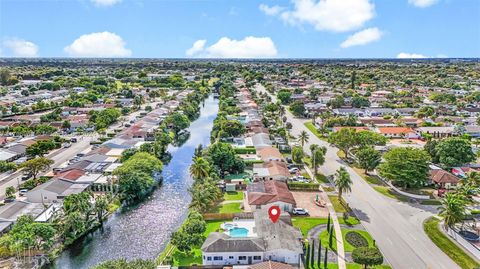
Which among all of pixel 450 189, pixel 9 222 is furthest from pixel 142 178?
pixel 450 189

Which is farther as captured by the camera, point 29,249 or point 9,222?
point 9,222

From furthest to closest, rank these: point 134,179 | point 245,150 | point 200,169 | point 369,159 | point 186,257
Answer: point 245,150
point 369,159
point 200,169
point 134,179
point 186,257

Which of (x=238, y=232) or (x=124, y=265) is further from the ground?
(x=124, y=265)

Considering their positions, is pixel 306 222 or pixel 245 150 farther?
pixel 245 150

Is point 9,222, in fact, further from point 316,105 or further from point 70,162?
point 316,105

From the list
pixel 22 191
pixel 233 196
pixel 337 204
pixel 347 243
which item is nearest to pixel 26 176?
pixel 22 191

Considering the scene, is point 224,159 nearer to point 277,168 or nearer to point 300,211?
point 277,168

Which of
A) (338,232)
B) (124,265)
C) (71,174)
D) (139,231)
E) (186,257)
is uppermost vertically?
(124,265)
